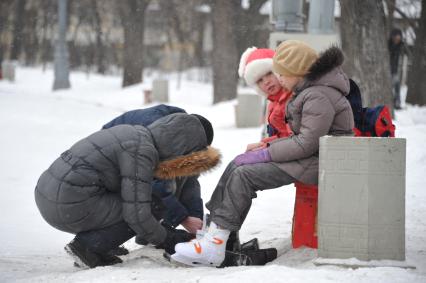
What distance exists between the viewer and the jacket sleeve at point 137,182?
14.2ft

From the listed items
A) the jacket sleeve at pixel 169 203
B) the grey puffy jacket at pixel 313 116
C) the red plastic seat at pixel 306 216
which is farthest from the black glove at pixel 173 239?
the grey puffy jacket at pixel 313 116

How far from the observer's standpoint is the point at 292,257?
15.0 feet

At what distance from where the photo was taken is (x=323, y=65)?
14.7ft

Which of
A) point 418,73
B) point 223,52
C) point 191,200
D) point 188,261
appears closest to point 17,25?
point 223,52

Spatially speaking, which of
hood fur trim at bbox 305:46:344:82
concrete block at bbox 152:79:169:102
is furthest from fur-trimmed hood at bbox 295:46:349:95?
concrete block at bbox 152:79:169:102

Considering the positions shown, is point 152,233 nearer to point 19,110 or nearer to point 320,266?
point 320,266

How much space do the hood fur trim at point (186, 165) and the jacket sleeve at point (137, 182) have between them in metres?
0.08

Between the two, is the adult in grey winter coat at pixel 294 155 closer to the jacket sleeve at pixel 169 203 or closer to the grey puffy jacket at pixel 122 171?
the grey puffy jacket at pixel 122 171

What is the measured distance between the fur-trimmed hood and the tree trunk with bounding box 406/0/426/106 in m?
14.5

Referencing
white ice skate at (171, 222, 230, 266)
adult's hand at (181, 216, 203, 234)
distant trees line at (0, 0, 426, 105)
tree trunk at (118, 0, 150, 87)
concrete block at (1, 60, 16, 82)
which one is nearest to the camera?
white ice skate at (171, 222, 230, 266)

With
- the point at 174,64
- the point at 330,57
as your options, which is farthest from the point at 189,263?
the point at 174,64

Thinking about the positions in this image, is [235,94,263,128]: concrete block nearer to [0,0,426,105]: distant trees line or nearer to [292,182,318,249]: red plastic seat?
[0,0,426,105]: distant trees line

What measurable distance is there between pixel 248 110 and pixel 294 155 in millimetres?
9525

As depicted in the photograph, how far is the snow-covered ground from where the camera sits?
12.8 ft
